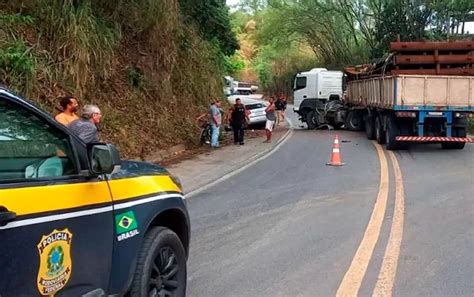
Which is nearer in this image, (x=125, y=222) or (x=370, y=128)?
(x=125, y=222)

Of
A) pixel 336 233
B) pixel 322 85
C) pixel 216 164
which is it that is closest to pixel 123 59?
pixel 216 164

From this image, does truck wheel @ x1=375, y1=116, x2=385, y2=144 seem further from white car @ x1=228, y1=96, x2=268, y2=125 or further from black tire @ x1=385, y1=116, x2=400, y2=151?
white car @ x1=228, y1=96, x2=268, y2=125

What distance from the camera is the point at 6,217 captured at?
9.80 ft

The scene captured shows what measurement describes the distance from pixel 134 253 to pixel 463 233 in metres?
5.15

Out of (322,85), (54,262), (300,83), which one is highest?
(300,83)

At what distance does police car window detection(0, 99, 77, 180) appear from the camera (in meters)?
3.38

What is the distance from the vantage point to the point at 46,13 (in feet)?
48.4

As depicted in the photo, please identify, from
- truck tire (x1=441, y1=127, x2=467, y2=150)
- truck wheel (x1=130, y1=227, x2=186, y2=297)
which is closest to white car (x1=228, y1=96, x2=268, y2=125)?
truck tire (x1=441, y1=127, x2=467, y2=150)

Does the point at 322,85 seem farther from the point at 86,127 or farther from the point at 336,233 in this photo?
the point at 86,127

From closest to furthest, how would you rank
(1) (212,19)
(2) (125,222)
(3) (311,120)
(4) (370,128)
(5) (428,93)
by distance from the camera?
1. (2) (125,222)
2. (5) (428,93)
3. (4) (370,128)
4. (1) (212,19)
5. (3) (311,120)

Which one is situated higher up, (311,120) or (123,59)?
(123,59)

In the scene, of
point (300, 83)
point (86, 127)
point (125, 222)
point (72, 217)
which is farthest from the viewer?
point (300, 83)

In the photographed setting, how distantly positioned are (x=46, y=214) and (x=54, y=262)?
27cm

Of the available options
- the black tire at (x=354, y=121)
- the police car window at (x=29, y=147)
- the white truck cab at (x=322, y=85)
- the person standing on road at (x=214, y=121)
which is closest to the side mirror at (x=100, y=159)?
the police car window at (x=29, y=147)
